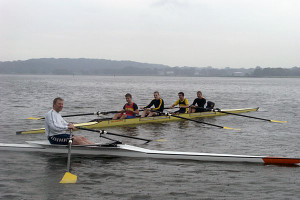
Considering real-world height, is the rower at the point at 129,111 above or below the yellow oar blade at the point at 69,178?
above

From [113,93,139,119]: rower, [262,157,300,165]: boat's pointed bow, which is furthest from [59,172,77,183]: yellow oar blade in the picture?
[113,93,139,119]: rower

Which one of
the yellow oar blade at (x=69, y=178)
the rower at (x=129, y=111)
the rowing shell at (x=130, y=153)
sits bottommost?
the yellow oar blade at (x=69, y=178)

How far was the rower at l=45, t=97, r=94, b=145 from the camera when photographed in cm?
1013

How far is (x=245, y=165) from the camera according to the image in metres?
10.3

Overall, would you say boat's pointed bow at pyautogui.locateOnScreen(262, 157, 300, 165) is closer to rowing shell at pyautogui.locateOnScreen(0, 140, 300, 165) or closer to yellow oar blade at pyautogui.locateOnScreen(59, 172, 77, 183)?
rowing shell at pyautogui.locateOnScreen(0, 140, 300, 165)

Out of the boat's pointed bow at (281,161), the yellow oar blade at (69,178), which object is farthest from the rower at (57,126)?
the boat's pointed bow at (281,161)

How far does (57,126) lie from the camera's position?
33.6 ft

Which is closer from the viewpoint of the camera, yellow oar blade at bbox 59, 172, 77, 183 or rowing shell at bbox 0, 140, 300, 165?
yellow oar blade at bbox 59, 172, 77, 183

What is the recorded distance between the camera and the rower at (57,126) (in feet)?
33.2

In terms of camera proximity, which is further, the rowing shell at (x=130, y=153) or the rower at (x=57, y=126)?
the rowing shell at (x=130, y=153)

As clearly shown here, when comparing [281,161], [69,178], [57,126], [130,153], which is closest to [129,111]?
[130,153]

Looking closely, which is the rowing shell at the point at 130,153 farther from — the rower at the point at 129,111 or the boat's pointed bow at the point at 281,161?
the rower at the point at 129,111

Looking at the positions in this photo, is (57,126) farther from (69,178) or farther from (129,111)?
(129,111)

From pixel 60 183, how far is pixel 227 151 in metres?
6.42
